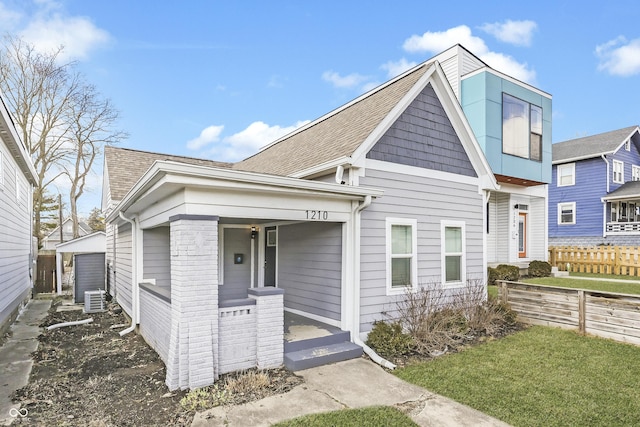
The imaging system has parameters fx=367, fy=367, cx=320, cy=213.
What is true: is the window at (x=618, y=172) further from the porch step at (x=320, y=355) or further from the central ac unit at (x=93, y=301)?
the central ac unit at (x=93, y=301)

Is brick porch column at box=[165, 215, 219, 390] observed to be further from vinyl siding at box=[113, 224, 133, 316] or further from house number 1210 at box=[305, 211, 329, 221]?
vinyl siding at box=[113, 224, 133, 316]

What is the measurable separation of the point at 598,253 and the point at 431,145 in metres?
13.3

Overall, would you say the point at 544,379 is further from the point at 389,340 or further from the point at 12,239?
the point at 12,239

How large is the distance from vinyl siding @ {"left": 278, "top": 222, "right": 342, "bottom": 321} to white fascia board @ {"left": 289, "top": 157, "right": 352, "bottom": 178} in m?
1.00

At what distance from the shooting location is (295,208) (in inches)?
231

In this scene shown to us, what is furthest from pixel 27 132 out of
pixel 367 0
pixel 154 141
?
pixel 367 0

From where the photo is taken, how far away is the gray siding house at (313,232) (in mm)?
4836

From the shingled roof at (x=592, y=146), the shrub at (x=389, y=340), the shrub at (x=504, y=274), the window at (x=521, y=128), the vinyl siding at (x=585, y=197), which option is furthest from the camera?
the shingled roof at (x=592, y=146)

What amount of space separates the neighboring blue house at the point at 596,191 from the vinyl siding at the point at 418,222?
17.3 m

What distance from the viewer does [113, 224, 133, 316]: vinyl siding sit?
9203 mm

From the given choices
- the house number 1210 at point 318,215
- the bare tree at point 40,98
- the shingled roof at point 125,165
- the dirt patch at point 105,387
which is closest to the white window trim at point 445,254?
the house number 1210 at point 318,215

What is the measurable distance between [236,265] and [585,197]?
865 inches

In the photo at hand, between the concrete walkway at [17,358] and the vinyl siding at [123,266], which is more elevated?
the vinyl siding at [123,266]

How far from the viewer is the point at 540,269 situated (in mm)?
14812
